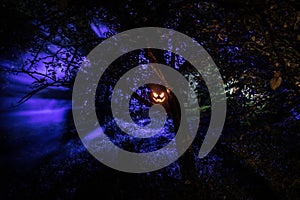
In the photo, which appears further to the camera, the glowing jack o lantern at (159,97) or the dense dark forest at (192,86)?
the glowing jack o lantern at (159,97)

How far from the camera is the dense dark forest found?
4344mm

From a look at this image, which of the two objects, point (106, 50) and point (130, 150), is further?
point (130, 150)

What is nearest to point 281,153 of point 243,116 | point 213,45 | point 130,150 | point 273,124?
point 273,124

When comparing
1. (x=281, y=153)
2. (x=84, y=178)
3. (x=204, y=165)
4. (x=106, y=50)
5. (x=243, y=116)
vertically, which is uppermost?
(x=106, y=50)

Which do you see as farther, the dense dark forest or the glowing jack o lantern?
the glowing jack o lantern

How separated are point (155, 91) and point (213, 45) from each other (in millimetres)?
2172

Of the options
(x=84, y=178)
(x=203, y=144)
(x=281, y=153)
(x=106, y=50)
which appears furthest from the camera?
(x=203, y=144)

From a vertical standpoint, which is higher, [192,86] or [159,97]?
[192,86]

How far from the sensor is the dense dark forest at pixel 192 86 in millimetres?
4344

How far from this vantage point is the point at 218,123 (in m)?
11.6

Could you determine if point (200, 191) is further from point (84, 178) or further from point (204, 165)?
point (84, 178)

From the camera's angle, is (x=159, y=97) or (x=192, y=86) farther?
(x=192, y=86)

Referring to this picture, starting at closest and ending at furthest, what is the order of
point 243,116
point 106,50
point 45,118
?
point 106,50, point 243,116, point 45,118

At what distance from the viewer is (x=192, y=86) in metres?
7.80
